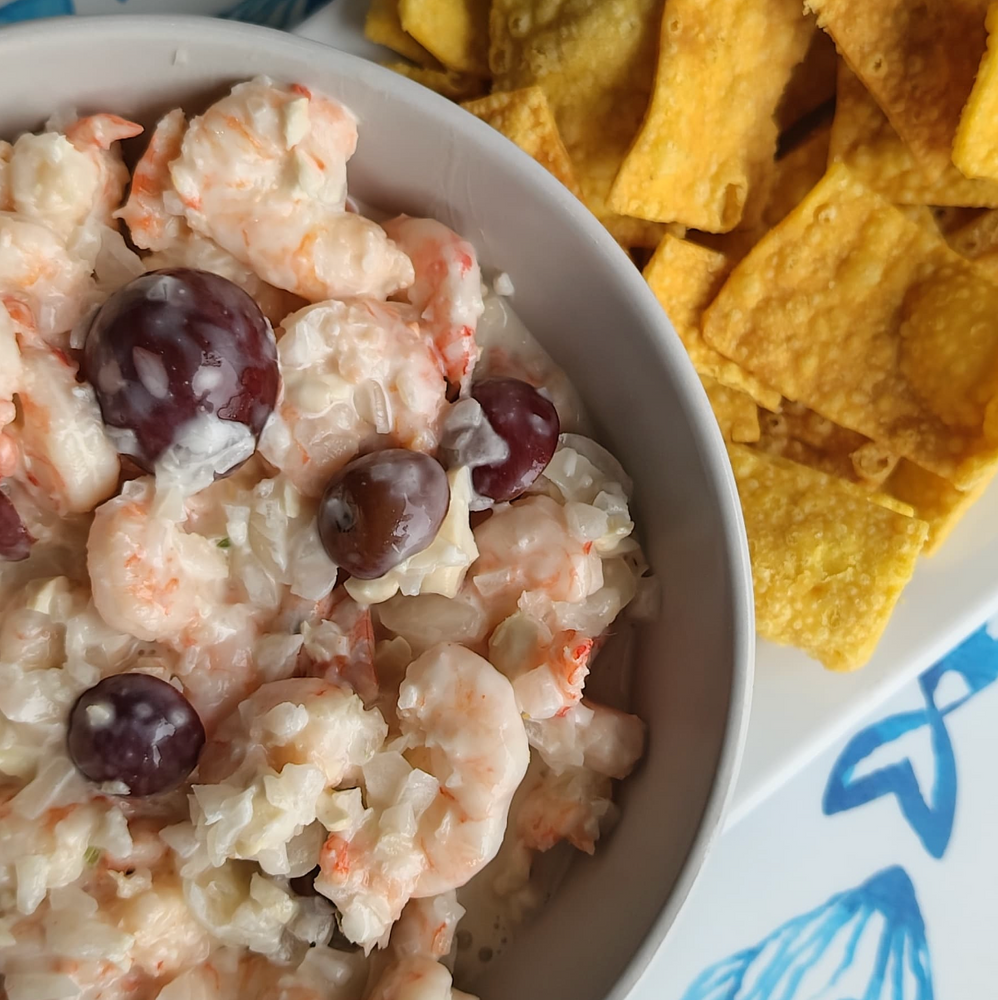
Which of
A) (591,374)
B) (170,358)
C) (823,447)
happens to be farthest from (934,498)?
(170,358)

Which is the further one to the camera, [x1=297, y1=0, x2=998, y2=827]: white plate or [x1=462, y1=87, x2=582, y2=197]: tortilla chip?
[x1=297, y1=0, x2=998, y2=827]: white plate

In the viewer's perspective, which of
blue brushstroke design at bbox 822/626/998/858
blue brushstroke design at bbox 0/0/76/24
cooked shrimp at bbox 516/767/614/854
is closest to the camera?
cooked shrimp at bbox 516/767/614/854

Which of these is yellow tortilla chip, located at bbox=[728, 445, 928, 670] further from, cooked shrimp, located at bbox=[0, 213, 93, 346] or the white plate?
cooked shrimp, located at bbox=[0, 213, 93, 346]

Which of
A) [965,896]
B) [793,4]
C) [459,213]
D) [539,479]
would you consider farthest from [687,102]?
[965,896]

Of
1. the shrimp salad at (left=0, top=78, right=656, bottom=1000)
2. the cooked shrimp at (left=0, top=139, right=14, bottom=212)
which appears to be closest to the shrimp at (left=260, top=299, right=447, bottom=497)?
the shrimp salad at (left=0, top=78, right=656, bottom=1000)

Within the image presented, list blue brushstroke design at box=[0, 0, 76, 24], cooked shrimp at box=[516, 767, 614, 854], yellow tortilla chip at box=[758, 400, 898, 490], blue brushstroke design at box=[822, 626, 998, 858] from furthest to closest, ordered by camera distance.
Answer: blue brushstroke design at box=[822, 626, 998, 858], yellow tortilla chip at box=[758, 400, 898, 490], blue brushstroke design at box=[0, 0, 76, 24], cooked shrimp at box=[516, 767, 614, 854]

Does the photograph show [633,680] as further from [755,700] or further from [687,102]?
[687,102]

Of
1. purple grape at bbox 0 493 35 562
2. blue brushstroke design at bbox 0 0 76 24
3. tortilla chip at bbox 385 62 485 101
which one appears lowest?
purple grape at bbox 0 493 35 562
